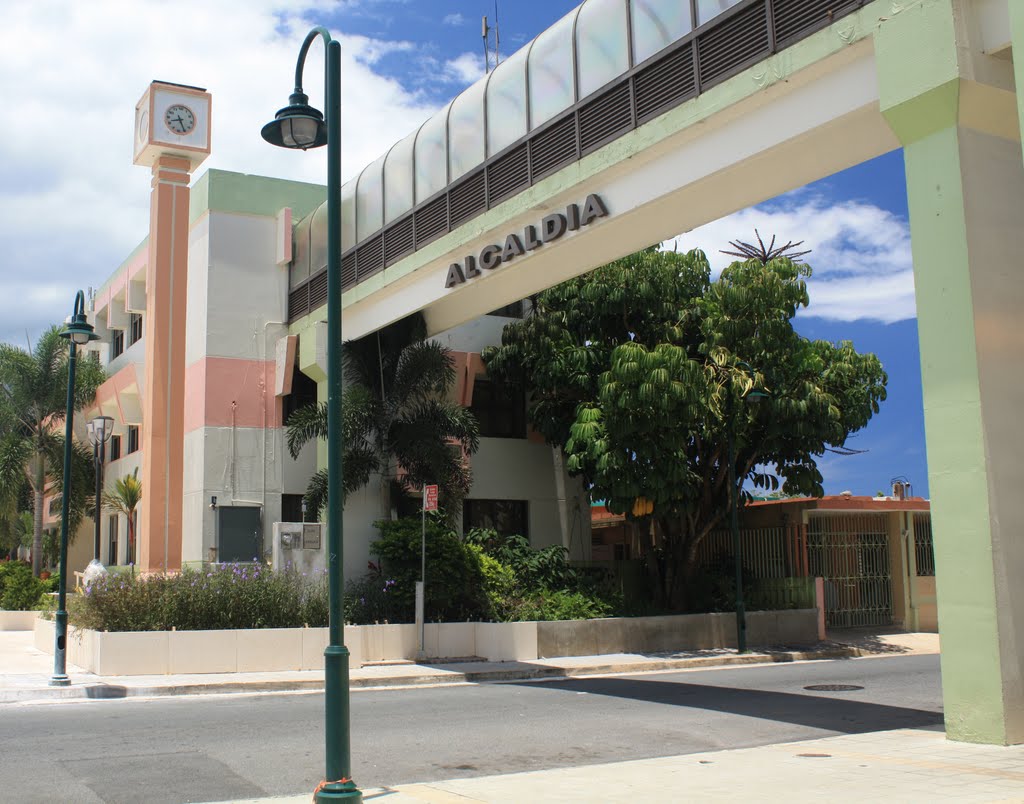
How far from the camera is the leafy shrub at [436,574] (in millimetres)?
22125

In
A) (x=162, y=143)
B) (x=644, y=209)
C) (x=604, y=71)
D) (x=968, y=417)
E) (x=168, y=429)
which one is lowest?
(x=968, y=417)

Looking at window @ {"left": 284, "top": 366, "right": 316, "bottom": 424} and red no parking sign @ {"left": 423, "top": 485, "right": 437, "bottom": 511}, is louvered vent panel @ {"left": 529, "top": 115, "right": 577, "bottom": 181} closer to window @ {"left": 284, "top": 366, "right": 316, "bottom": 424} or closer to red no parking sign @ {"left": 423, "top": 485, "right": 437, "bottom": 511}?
red no parking sign @ {"left": 423, "top": 485, "right": 437, "bottom": 511}

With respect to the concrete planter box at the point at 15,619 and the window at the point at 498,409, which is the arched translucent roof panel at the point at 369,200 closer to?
the window at the point at 498,409

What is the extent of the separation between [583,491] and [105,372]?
1972 centimetres

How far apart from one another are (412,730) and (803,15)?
33.0 ft

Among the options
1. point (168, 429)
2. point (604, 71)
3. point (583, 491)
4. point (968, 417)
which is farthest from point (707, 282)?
point (968, 417)

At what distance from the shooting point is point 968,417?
411 inches

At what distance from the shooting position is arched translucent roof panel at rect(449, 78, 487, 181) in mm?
19891

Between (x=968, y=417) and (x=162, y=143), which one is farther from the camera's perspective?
(x=162, y=143)

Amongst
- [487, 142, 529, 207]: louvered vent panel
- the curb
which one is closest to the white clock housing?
[487, 142, 529, 207]: louvered vent panel

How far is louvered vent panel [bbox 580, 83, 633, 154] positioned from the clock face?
44.6 feet

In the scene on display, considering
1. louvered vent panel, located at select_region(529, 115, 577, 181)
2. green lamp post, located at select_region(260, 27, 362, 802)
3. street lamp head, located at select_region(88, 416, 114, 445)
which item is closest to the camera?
green lamp post, located at select_region(260, 27, 362, 802)

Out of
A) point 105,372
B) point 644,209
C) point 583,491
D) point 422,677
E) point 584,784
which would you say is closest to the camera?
point 584,784

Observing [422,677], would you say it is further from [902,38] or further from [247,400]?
[902,38]
